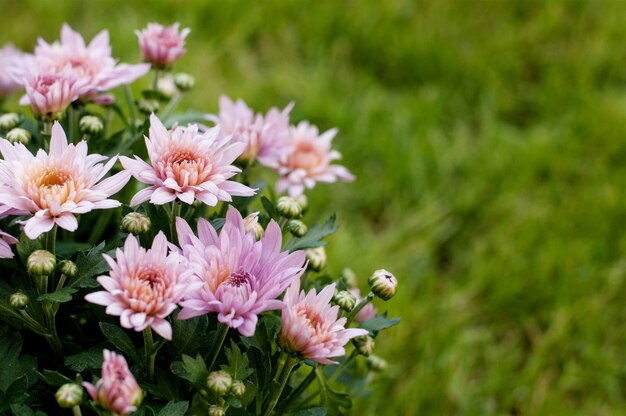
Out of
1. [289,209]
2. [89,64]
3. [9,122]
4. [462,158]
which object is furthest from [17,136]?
[462,158]

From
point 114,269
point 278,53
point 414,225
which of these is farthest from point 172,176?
point 278,53

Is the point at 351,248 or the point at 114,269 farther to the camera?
the point at 351,248

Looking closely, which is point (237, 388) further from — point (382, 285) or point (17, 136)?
point (17, 136)

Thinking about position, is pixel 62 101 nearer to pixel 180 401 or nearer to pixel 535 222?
pixel 180 401

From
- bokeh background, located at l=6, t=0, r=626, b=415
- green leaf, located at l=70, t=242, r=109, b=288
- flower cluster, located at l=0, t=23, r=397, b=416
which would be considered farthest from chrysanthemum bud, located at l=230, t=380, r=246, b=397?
bokeh background, located at l=6, t=0, r=626, b=415

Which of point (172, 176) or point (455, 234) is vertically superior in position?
point (455, 234)

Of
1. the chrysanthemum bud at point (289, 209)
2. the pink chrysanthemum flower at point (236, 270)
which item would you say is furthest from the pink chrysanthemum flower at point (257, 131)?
the pink chrysanthemum flower at point (236, 270)
